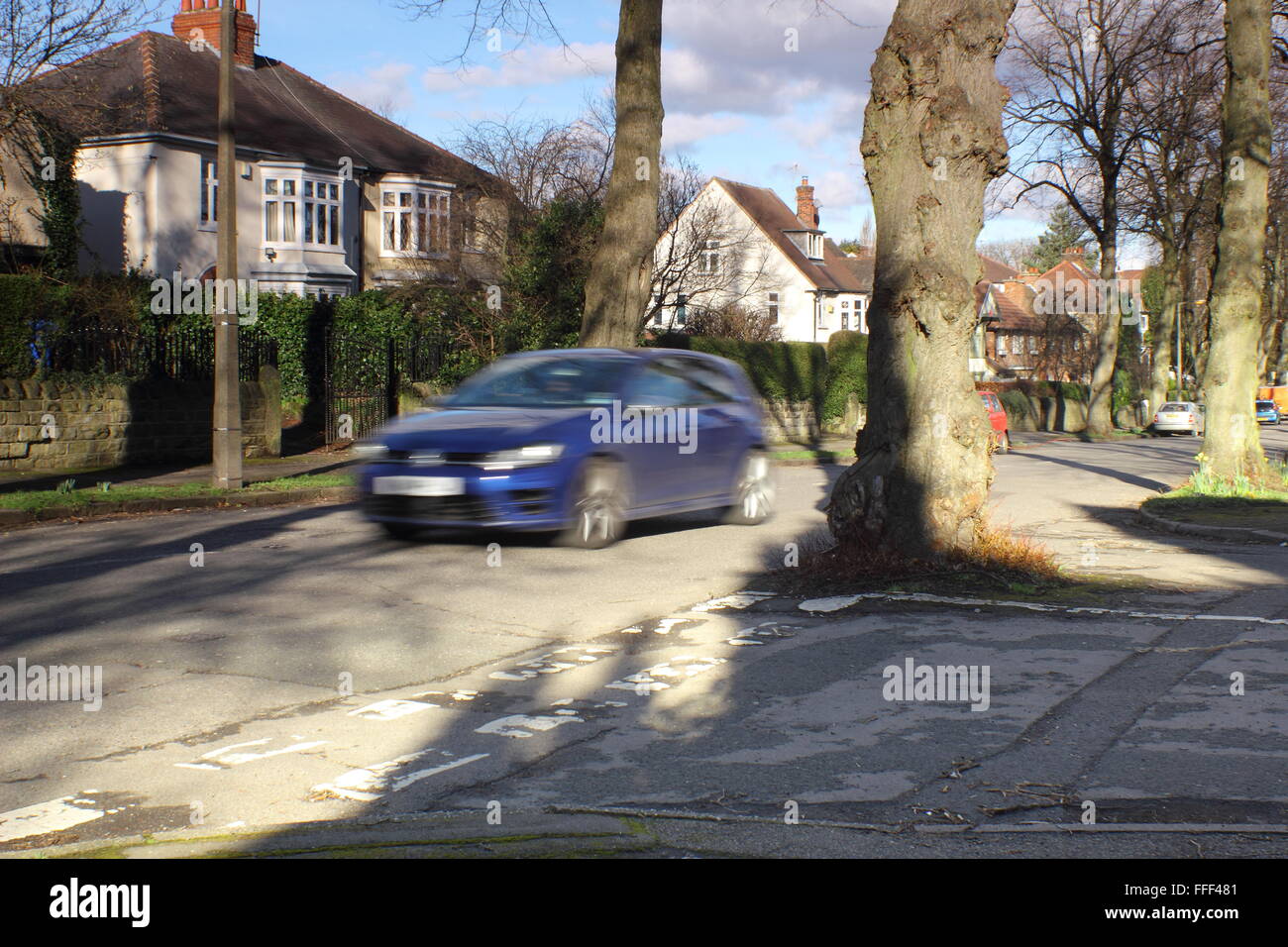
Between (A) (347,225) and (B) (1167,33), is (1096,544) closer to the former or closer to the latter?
(B) (1167,33)

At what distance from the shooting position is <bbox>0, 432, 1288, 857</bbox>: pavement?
441 cm

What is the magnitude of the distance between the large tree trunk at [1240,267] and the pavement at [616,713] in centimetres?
770

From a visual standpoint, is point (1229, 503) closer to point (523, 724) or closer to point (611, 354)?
point (611, 354)

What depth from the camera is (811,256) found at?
72.7 meters

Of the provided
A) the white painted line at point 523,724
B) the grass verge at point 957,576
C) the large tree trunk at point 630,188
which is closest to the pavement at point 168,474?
the large tree trunk at point 630,188

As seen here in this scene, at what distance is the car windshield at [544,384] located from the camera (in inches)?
458

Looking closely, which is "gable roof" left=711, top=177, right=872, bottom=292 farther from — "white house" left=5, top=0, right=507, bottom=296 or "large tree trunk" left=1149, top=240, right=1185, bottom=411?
"white house" left=5, top=0, right=507, bottom=296

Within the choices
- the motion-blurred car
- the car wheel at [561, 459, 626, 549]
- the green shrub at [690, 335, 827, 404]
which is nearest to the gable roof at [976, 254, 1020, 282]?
the motion-blurred car

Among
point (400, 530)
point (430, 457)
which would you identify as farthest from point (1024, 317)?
point (430, 457)

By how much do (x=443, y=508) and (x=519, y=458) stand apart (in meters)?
0.79

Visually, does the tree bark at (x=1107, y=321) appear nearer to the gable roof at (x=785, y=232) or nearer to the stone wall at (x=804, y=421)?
the stone wall at (x=804, y=421)

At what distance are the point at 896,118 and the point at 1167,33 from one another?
2564 centimetres

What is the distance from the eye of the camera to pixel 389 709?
612 cm
